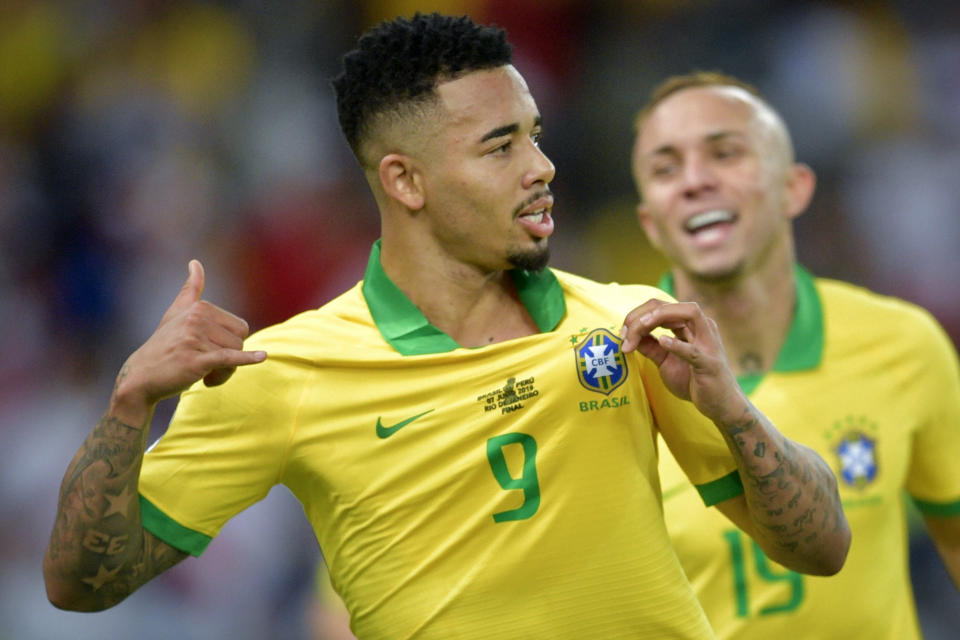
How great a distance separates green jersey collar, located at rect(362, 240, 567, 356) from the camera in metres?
2.57

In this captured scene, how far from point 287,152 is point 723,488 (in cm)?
504

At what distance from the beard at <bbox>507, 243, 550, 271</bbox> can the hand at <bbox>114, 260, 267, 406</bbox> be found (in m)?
0.56

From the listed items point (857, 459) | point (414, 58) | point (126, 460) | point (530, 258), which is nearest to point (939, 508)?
point (857, 459)

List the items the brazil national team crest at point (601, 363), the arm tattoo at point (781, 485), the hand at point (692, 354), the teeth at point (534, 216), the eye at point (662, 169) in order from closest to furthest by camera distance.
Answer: the hand at point (692, 354), the arm tattoo at point (781, 485), the brazil national team crest at point (601, 363), the teeth at point (534, 216), the eye at point (662, 169)

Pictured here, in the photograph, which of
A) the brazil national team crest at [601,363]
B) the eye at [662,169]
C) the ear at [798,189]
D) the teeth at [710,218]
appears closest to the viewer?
the brazil national team crest at [601,363]

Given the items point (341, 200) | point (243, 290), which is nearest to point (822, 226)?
point (341, 200)

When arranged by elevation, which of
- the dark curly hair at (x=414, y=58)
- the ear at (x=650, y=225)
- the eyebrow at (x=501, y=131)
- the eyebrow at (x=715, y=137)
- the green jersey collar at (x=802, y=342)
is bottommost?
the green jersey collar at (x=802, y=342)

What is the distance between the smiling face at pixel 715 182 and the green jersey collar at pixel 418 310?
1.12m

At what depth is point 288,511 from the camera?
587 centimetres

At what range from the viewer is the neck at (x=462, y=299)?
2.65 meters

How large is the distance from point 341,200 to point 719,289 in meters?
3.65

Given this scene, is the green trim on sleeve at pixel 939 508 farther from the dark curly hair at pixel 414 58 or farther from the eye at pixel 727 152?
the dark curly hair at pixel 414 58

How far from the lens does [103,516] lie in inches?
93.3

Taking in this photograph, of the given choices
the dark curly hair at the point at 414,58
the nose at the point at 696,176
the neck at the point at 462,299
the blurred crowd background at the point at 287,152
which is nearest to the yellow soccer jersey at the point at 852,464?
the nose at the point at 696,176
